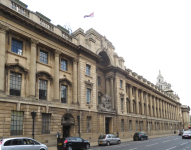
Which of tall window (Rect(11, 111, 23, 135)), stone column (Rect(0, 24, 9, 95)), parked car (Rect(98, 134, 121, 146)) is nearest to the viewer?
stone column (Rect(0, 24, 9, 95))

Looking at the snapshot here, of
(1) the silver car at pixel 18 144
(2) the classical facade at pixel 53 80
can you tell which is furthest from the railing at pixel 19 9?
(1) the silver car at pixel 18 144

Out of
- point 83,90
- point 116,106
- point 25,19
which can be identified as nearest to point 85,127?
point 83,90

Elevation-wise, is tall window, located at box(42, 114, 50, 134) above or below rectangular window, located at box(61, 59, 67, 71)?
below

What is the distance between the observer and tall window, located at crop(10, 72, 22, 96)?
2160 centimetres

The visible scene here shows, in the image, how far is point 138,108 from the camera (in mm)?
51594

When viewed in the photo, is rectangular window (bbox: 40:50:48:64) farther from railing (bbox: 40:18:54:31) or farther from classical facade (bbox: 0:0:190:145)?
railing (bbox: 40:18:54:31)

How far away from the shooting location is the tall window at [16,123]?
20.6 meters

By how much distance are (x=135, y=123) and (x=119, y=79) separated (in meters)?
12.7

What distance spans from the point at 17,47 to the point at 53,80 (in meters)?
6.39

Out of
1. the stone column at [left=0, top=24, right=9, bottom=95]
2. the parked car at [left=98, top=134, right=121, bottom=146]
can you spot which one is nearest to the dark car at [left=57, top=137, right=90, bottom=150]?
the parked car at [left=98, top=134, right=121, bottom=146]

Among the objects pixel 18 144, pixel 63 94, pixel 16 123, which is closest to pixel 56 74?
pixel 63 94

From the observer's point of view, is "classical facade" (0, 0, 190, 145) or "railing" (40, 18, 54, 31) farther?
"railing" (40, 18, 54, 31)

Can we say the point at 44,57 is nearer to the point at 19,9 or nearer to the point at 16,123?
the point at 19,9

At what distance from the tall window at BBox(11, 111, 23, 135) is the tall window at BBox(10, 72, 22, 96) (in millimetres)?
2256
